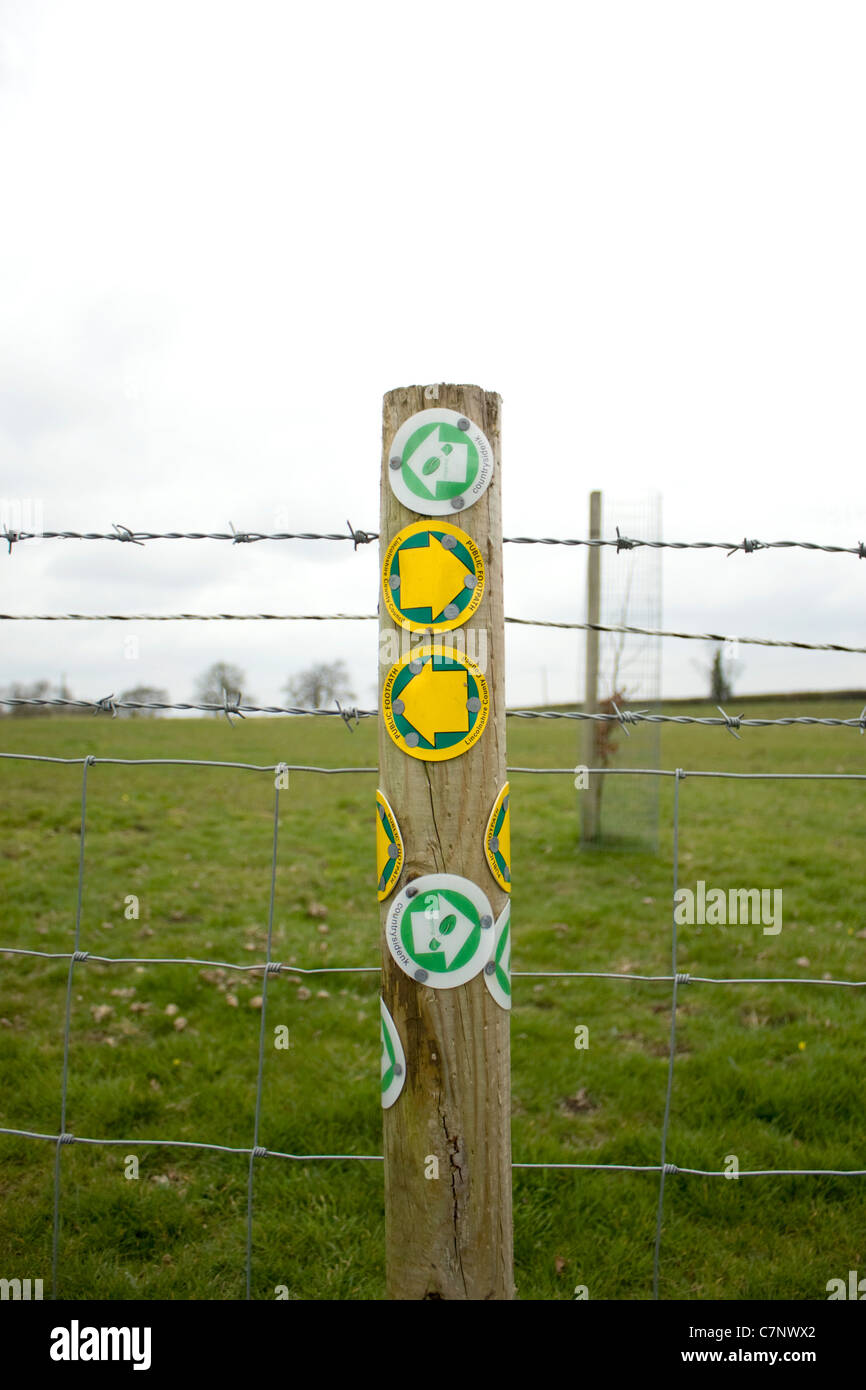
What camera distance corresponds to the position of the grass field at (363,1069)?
2895 mm

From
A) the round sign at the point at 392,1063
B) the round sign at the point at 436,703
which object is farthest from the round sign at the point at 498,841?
the round sign at the point at 392,1063

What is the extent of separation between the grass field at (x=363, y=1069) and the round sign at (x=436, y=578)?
2.11 meters

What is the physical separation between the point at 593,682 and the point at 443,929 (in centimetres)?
618

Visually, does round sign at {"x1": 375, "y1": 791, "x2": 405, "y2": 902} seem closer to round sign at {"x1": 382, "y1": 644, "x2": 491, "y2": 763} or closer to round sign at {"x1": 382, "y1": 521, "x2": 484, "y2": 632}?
round sign at {"x1": 382, "y1": 644, "x2": 491, "y2": 763}

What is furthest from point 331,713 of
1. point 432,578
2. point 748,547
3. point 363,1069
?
point 363,1069

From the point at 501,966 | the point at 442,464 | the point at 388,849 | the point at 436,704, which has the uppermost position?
the point at 442,464

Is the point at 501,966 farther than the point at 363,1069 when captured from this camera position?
No

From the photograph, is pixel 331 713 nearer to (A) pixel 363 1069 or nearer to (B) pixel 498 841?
(B) pixel 498 841

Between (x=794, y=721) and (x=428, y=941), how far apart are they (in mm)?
1162

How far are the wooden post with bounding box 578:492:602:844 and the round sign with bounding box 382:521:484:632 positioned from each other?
603 cm

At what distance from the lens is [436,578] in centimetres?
190
